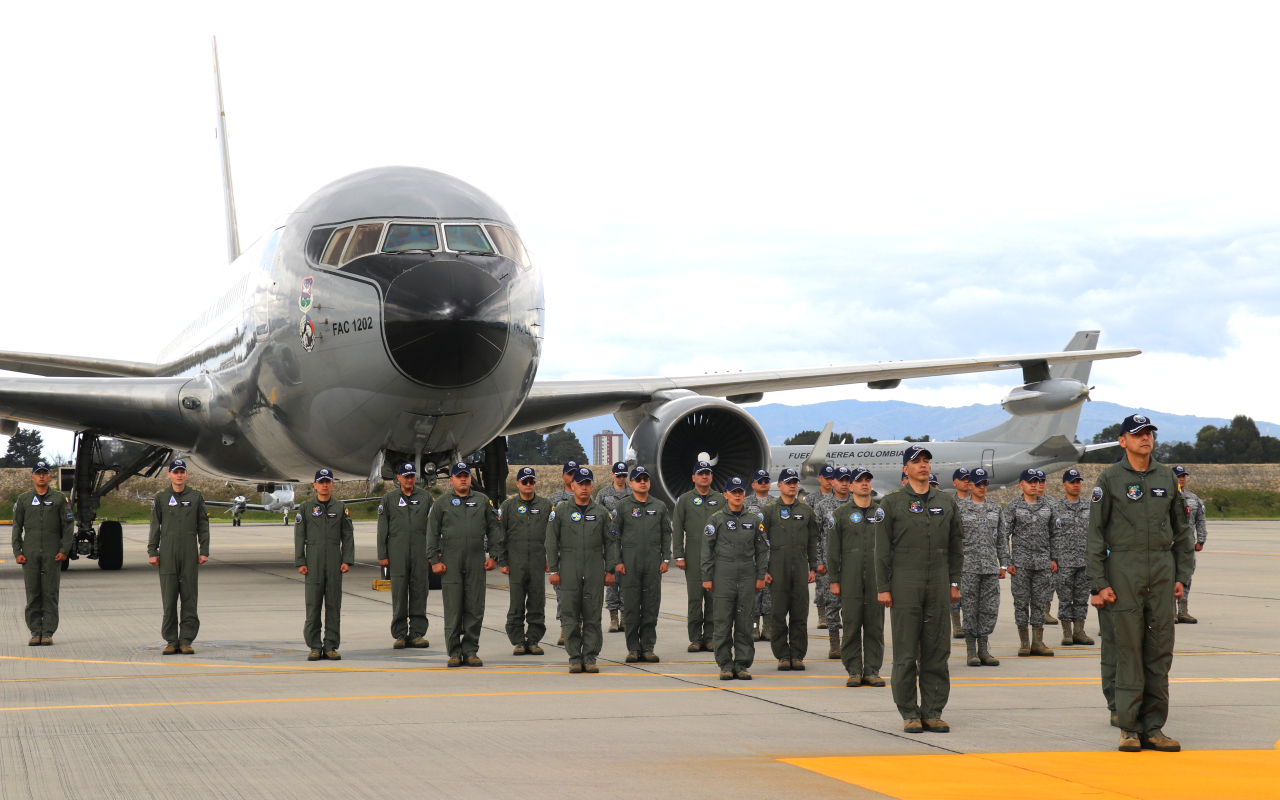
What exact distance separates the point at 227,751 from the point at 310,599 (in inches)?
156

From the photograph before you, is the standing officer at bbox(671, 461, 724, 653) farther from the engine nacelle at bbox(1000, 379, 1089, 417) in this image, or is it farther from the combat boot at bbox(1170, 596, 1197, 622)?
the engine nacelle at bbox(1000, 379, 1089, 417)

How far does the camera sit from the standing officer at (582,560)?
9.26 m

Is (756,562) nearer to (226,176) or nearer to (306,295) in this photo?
(306,295)

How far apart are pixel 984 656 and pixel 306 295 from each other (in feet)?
26.8

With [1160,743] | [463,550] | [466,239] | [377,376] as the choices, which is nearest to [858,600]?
[1160,743]

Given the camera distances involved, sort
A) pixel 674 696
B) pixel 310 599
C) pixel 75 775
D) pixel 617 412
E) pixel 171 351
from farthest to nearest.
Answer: pixel 171 351 → pixel 617 412 → pixel 310 599 → pixel 674 696 → pixel 75 775

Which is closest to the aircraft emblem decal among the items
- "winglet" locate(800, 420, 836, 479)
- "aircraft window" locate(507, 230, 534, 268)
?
"aircraft window" locate(507, 230, 534, 268)

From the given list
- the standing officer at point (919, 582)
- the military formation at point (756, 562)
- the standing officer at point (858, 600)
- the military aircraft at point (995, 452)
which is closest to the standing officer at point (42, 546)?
the military formation at point (756, 562)

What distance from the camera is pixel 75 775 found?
5398 mm

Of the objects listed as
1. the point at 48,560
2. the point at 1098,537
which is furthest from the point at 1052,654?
the point at 48,560

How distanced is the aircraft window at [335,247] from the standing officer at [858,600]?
652 cm

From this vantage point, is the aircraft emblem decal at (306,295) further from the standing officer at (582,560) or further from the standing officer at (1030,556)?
the standing officer at (1030,556)

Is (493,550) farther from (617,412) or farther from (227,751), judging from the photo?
(617,412)

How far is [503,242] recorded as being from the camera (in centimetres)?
1277
